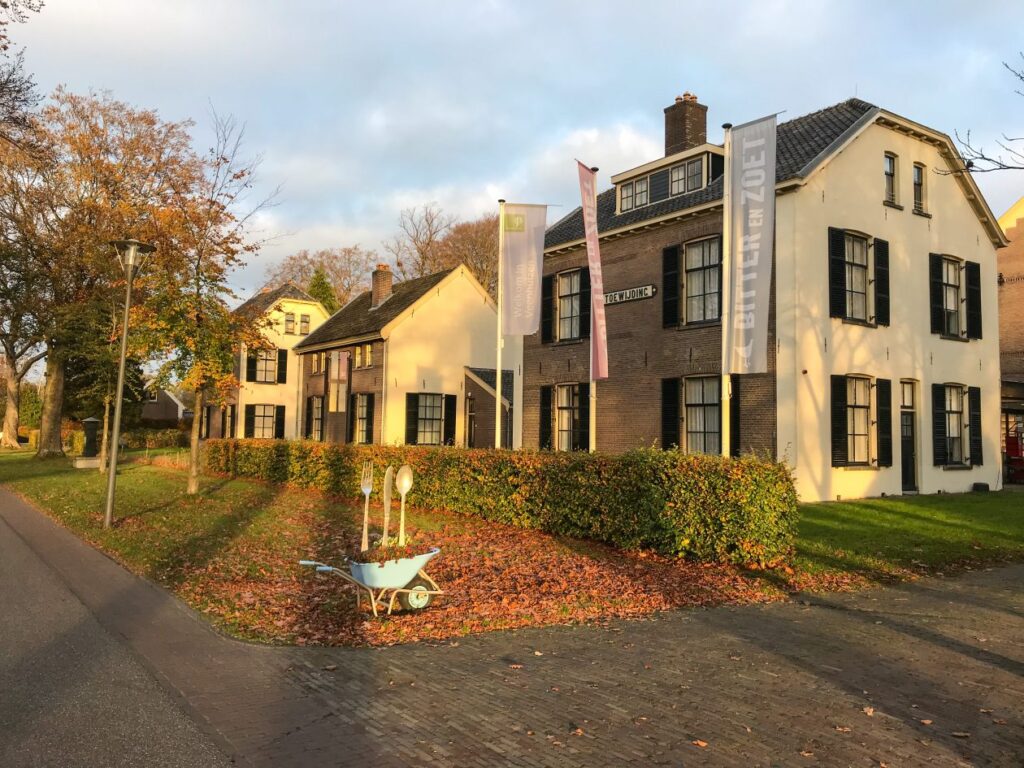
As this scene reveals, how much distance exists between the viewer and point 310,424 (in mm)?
36219

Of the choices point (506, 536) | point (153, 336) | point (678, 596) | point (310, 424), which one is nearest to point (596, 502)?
point (506, 536)

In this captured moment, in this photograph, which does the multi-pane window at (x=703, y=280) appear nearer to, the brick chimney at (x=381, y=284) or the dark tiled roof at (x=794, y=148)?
the dark tiled roof at (x=794, y=148)

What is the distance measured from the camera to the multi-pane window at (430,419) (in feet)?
101

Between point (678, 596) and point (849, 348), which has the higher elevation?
point (849, 348)

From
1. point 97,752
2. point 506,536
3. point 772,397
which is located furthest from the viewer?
point 772,397

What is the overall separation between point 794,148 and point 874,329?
15.9ft

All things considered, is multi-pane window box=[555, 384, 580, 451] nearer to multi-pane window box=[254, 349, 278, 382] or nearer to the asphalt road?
the asphalt road

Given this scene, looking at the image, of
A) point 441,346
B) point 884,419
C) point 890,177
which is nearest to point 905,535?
point 884,419

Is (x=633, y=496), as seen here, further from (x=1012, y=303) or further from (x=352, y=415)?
(x=1012, y=303)

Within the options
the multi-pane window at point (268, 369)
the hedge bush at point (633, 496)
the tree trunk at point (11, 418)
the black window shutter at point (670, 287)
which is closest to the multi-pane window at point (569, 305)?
the black window shutter at point (670, 287)

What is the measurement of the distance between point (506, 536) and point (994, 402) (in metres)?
16.9

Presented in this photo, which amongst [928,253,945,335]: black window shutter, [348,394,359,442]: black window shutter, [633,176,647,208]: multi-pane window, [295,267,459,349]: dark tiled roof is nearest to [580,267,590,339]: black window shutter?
[633,176,647,208]: multi-pane window

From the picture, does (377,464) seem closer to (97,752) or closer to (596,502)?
(596,502)

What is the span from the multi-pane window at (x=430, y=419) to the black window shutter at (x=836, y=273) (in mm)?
17072
